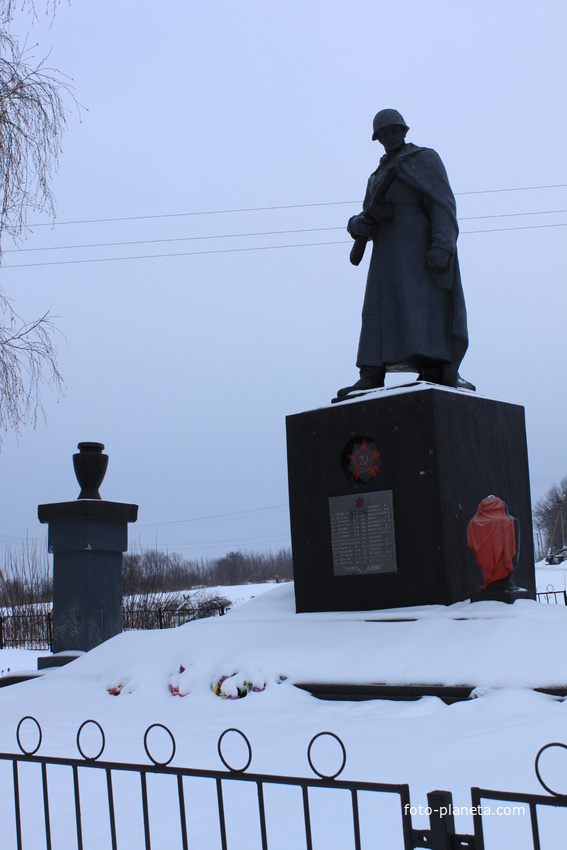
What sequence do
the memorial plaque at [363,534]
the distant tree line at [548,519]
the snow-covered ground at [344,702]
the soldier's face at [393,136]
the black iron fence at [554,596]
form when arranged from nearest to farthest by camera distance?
the snow-covered ground at [344,702] → the memorial plaque at [363,534] → the soldier's face at [393,136] → the black iron fence at [554,596] → the distant tree line at [548,519]

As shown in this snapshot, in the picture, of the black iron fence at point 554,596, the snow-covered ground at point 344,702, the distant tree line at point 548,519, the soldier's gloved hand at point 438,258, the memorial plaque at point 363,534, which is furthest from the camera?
the distant tree line at point 548,519

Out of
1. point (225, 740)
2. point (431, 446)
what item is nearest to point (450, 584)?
point (431, 446)

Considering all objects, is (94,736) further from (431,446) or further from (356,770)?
(431,446)

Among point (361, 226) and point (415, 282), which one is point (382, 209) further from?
point (415, 282)

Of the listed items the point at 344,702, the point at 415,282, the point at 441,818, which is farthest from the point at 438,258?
the point at 441,818

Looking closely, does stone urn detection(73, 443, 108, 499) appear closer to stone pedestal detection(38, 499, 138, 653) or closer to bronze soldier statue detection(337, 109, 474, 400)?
stone pedestal detection(38, 499, 138, 653)

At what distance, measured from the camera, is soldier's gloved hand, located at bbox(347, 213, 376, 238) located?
7.91 meters

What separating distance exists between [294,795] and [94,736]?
6.05ft

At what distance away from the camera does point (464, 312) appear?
7645 mm

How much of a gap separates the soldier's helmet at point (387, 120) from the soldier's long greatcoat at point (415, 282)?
0.24 metres

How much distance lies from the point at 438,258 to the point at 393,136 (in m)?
1.33

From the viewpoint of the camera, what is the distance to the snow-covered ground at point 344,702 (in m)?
3.60

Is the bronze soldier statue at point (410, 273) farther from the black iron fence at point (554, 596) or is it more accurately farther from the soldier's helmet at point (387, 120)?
the black iron fence at point (554, 596)

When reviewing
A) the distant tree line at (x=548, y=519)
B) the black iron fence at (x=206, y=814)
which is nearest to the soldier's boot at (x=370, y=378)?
the black iron fence at (x=206, y=814)
